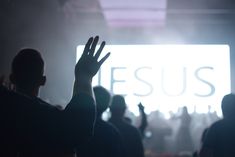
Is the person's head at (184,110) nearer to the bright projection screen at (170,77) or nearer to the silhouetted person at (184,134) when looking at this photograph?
the silhouetted person at (184,134)

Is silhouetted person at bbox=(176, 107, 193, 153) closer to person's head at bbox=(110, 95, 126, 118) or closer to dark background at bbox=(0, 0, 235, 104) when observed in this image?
dark background at bbox=(0, 0, 235, 104)

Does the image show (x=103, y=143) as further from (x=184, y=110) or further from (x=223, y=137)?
(x=184, y=110)

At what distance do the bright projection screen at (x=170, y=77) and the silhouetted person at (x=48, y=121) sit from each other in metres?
3.61

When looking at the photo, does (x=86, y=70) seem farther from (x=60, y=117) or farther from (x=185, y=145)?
(x=185, y=145)

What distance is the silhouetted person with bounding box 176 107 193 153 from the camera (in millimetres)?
4353

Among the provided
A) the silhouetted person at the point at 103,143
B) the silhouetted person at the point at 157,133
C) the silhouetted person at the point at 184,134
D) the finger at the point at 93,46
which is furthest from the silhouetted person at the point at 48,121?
the silhouetted person at the point at 157,133

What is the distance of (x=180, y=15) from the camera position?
16.1ft

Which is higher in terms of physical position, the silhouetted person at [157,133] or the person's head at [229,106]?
the person's head at [229,106]

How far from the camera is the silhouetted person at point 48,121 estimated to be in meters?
0.87

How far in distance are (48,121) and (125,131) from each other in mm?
1506

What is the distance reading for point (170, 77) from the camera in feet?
15.2

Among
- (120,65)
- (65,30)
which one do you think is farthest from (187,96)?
(65,30)

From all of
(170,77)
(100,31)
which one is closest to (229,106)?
(170,77)

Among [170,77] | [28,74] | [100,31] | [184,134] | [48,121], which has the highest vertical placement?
[100,31]
